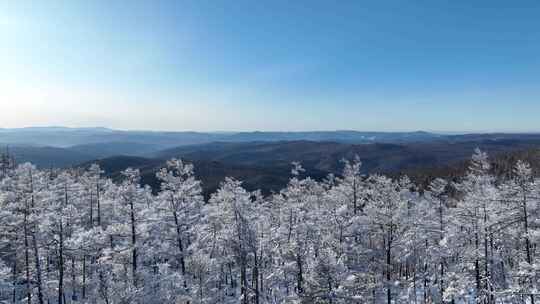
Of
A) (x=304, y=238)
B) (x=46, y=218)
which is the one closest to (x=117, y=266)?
(x=46, y=218)

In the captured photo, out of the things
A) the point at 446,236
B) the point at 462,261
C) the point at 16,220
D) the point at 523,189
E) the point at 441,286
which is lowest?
the point at 441,286

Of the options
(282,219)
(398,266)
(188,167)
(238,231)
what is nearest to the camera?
(238,231)

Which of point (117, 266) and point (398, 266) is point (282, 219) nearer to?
point (117, 266)

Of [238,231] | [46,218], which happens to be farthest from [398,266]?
[46,218]

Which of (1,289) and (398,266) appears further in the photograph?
(398,266)

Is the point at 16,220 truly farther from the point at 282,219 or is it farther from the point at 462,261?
the point at 462,261

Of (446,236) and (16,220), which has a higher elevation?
(16,220)

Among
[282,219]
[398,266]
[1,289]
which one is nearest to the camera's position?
[1,289]

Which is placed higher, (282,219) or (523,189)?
(523,189)

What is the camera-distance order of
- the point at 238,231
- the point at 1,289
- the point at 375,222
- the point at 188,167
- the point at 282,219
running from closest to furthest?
the point at 1,289, the point at 238,231, the point at 375,222, the point at 188,167, the point at 282,219
